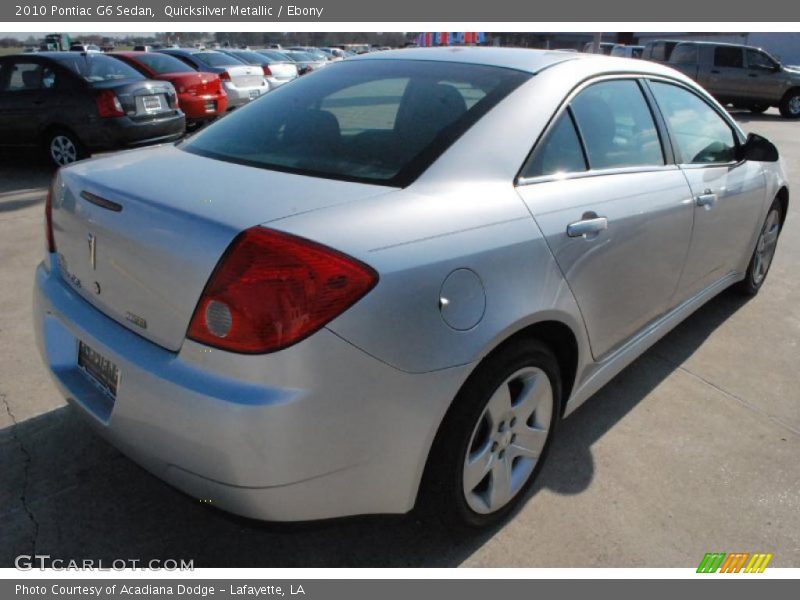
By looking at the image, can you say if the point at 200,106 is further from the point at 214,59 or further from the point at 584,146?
the point at 584,146

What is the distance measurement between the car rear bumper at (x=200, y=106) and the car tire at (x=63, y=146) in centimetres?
265

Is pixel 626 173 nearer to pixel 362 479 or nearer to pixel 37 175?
pixel 362 479

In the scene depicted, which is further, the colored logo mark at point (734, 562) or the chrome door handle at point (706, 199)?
the chrome door handle at point (706, 199)

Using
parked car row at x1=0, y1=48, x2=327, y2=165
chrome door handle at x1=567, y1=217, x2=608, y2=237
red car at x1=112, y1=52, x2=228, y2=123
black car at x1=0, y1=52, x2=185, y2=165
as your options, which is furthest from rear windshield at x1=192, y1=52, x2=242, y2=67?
chrome door handle at x1=567, y1=217, x2=608, y2=237

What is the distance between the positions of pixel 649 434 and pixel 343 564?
157 cm

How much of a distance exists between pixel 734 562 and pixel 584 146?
1.60 meters

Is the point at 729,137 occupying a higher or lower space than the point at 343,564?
higher

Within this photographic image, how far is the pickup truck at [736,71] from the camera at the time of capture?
55.2 ft

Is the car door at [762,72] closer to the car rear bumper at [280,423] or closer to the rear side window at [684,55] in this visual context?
the rear side window at [684,55]

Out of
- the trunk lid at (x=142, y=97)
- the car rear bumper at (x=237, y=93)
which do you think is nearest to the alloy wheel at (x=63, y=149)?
the trunk lid at (x=142, y=97)

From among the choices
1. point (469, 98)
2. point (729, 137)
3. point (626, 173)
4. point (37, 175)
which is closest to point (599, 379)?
point (626, 173)

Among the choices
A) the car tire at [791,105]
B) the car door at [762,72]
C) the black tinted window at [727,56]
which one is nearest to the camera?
the black tinted window at [727,56]

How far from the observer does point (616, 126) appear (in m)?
2.70

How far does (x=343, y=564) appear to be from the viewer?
2104mm
